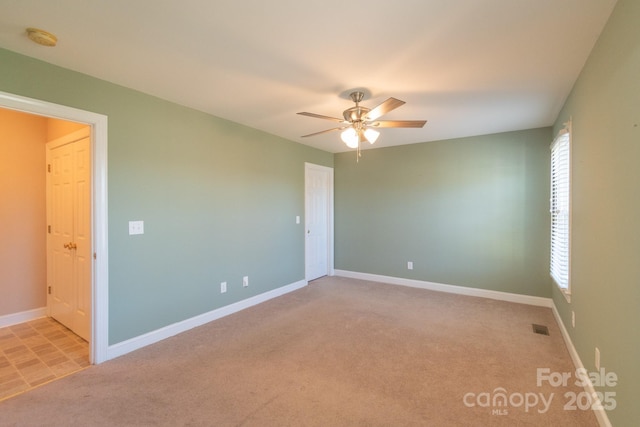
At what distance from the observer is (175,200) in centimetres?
311

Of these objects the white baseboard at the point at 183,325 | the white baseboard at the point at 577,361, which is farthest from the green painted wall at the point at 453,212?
the white baseboard at the point at 183,325

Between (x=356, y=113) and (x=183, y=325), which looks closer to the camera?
(x=356, y=113)

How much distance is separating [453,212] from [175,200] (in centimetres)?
403

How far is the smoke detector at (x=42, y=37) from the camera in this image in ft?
5.97

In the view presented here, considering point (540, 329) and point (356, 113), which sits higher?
point (356, 113)

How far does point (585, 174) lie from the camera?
2240mm

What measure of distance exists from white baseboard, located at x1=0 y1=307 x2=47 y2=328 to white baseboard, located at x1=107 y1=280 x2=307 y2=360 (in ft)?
6.05

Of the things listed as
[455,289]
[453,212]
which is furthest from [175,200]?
[455,289]

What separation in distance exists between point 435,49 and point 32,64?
298 cm

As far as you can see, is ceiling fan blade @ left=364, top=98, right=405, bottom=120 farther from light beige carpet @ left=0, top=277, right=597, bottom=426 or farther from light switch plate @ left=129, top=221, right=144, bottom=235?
light switch plate @ left=129, top=221, right=144, bottom=235

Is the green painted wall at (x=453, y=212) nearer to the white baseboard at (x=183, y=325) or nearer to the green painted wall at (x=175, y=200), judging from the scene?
the green painted wall at (x=175, y=200)

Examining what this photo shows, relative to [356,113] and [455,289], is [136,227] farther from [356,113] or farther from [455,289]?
[455,289]

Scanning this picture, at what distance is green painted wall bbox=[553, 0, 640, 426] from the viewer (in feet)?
4.58

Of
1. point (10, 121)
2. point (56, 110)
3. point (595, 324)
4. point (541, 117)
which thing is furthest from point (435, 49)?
point (10, 121)
